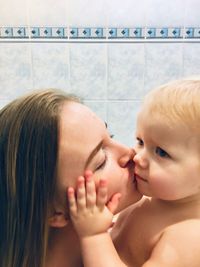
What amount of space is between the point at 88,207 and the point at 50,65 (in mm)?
1336

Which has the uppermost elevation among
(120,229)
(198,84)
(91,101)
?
(198,84)

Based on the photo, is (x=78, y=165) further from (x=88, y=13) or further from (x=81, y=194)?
(x=88, y=13)

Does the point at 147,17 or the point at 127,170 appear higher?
the point at 147,17

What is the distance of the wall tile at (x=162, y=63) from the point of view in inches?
71.7

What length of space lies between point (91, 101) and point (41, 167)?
1.30 meters

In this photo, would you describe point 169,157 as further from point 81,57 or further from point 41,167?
point 81,57

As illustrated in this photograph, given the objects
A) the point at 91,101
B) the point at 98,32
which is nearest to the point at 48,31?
the point at 98,32

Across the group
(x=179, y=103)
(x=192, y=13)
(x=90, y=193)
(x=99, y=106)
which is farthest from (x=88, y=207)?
(x=192, y=13)

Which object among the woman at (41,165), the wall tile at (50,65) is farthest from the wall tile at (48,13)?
the woman at (41,165)

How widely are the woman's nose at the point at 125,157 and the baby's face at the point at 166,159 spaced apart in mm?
19

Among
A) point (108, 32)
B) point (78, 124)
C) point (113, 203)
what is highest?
point (108, 32)

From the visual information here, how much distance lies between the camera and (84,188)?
0.64 meters

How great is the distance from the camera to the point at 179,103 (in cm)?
66

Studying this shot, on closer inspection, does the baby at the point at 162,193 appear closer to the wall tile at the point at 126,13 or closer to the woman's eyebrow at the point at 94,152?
the woman's eyebrow at the point at 94,152
